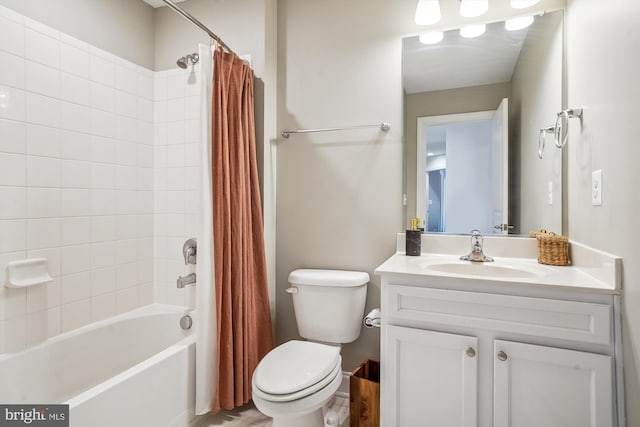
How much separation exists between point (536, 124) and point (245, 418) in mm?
2202

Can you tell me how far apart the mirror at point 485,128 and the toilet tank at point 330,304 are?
0.55 metres

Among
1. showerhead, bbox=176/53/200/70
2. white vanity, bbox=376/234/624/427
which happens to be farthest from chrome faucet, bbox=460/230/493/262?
showerhead, bbox=176/53/200/70

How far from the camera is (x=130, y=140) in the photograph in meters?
2.21

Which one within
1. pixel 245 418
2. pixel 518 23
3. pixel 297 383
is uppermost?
pixel 518 23

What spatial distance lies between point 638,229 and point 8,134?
8.29 feet

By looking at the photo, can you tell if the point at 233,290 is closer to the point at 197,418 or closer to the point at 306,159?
the point at 197,418

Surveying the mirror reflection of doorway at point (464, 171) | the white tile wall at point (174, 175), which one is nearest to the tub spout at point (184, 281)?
the white tile wall at point (174, 175)

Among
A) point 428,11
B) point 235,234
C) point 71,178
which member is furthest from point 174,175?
point 428,11

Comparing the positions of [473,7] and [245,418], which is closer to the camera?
[473,7]

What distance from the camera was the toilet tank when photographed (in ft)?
5.80

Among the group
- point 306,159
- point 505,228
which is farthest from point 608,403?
point 306,159

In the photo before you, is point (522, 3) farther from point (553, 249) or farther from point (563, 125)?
point (553, 249)

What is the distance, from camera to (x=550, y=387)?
3.69 ft

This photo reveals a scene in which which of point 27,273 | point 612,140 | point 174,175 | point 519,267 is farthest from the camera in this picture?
point 174,175
